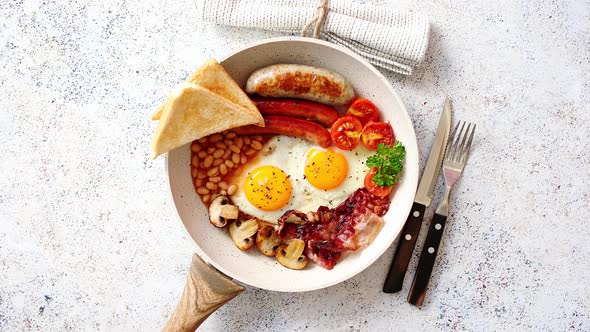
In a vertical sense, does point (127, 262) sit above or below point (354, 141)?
below

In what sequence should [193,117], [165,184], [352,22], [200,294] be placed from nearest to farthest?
[193,117] < [200,294] < [352,22] < [165,184]

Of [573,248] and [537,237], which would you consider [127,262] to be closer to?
[537,237]

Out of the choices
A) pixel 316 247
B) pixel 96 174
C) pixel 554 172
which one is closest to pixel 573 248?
pixel 554 172

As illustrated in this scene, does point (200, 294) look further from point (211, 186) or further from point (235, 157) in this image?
point (235, 157)

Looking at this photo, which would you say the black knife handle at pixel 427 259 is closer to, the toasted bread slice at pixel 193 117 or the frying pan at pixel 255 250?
the frying pan at pixel 255 250

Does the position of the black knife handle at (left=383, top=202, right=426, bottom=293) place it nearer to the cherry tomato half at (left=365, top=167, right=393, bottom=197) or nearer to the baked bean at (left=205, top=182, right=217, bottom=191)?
the cherry tomato half at (left=365, top=167, right=393, bottom=197)

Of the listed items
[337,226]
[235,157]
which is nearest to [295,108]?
[235,157]

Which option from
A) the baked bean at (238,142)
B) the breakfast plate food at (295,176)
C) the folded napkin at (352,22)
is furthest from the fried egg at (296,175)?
the folded napkin at (352,22)
